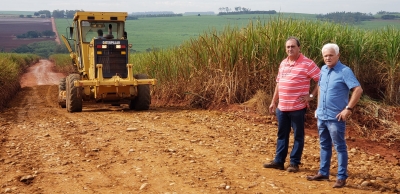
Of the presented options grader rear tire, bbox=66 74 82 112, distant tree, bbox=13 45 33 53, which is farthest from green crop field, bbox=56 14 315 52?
grader rear tire, bbox=66 74 82 112

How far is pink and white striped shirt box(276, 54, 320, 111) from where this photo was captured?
5.32m

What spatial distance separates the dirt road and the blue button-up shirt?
84 cm

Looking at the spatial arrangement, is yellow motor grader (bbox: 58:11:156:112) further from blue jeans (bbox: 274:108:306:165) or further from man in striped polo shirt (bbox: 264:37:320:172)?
man in striped polo shirt (bbox: 264:37:320:172)

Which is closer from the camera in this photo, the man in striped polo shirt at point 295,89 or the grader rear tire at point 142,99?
the man in striped polo shirt at point 295,89

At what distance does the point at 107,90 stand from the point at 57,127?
2.31m

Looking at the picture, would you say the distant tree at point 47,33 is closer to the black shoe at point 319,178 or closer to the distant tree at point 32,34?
the distant tree at point 32,34

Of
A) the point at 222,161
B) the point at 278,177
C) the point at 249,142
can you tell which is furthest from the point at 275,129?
the point at 278,177

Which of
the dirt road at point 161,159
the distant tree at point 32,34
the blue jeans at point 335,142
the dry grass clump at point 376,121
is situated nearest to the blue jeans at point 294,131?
the dirt road at point 161,159

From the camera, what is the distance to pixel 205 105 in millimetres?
11250

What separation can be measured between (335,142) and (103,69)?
7763 mm

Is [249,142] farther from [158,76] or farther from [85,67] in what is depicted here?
[158,76]

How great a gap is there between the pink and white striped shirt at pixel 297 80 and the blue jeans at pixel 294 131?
0.11 meters

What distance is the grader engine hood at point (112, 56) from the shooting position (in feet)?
37.3

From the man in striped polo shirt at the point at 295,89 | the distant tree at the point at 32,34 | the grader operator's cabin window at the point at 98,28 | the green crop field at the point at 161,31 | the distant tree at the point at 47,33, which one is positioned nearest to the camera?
the man in striped polo shirt at the point at 295,89
